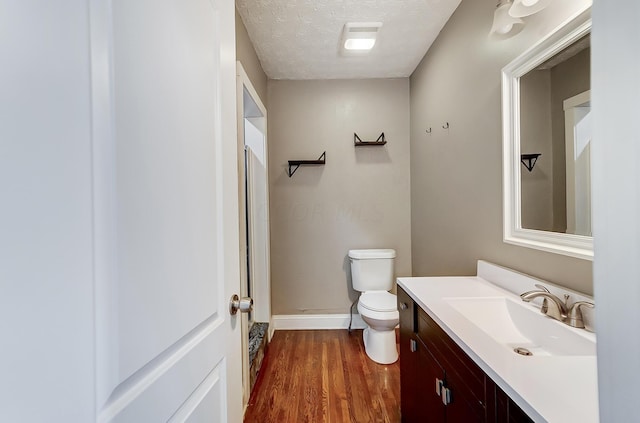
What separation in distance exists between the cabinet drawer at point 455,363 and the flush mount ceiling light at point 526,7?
1325mm

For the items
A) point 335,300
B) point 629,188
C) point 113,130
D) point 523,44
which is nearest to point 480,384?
point 629,188

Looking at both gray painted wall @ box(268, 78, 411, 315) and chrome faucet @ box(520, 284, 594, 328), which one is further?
gray painted wall @ box(268, 78, 411, 315)

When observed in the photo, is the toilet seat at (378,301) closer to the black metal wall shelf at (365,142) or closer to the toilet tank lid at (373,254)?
the toilet tank lid at (373,254)

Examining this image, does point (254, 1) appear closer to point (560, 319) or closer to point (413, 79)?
point (413, 79)

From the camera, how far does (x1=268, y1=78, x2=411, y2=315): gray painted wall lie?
2775 mm

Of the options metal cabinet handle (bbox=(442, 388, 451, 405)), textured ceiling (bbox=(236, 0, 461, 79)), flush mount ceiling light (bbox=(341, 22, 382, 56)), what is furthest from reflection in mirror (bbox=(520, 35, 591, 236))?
flush mount ceiling light (bbox=(341, 22, 382, 56))

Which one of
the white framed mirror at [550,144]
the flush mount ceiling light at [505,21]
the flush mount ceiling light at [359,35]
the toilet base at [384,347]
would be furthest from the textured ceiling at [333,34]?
the toilet base at [384,347]

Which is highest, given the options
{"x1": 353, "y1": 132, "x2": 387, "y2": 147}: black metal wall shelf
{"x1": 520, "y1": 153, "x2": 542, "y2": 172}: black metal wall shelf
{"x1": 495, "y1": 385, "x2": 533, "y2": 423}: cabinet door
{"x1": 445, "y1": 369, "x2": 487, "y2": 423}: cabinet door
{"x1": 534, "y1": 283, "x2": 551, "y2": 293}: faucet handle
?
{"x1": 353, "y1": 132, "x2": 387, "y2": 147}: black metal wall shelf

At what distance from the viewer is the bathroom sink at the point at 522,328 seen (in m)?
0.90

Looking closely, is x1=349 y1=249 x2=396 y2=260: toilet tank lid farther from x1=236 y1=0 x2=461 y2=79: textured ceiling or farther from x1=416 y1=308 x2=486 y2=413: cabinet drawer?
x1=236 y1=0 x2=461 y2=79: textured ceiling

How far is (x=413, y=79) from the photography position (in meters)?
2.67

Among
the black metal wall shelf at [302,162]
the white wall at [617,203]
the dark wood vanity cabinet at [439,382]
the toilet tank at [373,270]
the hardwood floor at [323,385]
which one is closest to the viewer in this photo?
the white wall at [617,203]

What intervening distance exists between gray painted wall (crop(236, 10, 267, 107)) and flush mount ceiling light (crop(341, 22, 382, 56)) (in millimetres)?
714

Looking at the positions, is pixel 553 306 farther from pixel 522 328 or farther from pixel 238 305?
pixel 238 305
